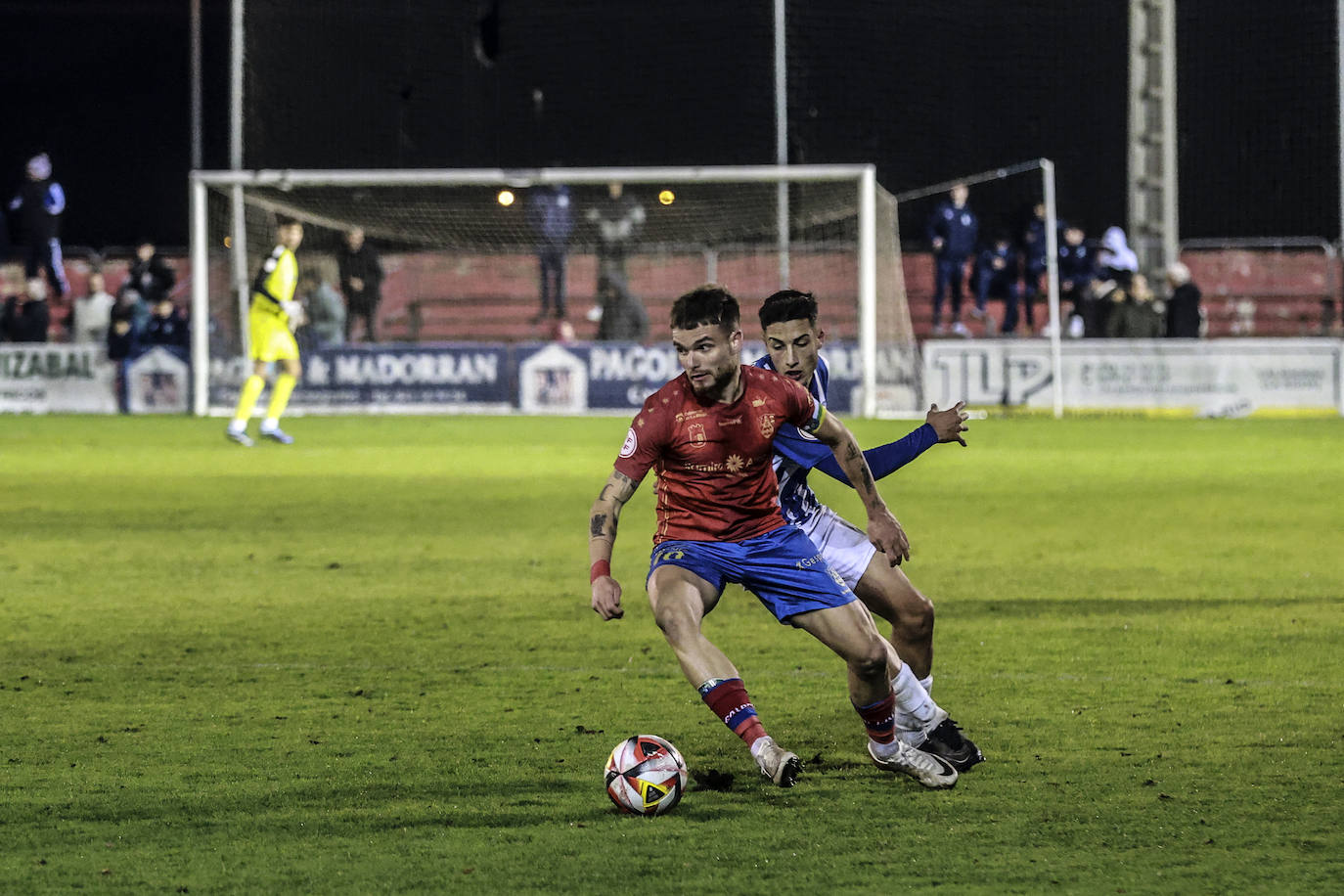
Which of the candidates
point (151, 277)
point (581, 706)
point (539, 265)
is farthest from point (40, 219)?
point (581, 706)

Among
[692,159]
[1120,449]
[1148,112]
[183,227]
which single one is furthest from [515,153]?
[1120,449]

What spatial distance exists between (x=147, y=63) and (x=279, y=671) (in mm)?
33927

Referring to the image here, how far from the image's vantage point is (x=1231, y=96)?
3528 centimetres

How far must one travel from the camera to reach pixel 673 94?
32.7 metres

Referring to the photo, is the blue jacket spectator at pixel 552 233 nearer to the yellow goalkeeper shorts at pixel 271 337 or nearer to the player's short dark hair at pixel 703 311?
the yellow goalkeeper shorts at pixel 271 337

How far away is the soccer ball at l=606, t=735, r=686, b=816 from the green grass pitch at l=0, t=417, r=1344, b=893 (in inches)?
2.9

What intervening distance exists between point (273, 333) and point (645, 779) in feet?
56.6

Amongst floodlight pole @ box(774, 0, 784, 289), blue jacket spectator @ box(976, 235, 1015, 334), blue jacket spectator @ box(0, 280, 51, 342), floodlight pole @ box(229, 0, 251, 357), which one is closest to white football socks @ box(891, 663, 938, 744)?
floodlight pole @ box(229, 0, 251, 357)

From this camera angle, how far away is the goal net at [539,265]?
86.7ft

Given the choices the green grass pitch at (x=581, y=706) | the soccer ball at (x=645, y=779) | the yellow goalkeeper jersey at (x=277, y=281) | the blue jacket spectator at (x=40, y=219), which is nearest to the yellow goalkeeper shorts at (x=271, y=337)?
the yellow goalkeeper jersey at (x=277, y=281)

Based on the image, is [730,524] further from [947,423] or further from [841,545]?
[947,423]

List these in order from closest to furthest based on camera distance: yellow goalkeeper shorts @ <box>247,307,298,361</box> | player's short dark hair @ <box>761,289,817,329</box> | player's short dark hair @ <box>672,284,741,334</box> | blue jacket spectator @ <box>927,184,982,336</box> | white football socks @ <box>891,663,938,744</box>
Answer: player's short dark hair @ <box>672,284,741,334</box>, white football socks @ <box>891,663,938,744</box>, player's short dark hair @ <box>761,289,817,329</box>, yellow goalkeeper shorts @ <box>247,307,298,361</box>, blue jacket spectator @ <box>927,184,982,336</box>

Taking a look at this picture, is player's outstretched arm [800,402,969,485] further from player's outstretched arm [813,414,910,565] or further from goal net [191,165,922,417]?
goal net [191,165,922,417]

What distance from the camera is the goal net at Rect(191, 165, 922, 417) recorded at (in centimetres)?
2642
